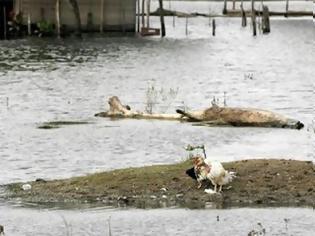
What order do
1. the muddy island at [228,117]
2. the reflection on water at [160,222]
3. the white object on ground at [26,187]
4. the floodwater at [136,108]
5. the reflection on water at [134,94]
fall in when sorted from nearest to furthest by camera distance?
the reflection on water at [160,222] < the floodwater at [136,108] < the white object on ground at [26,187] < the reflection on water at [134,94] < the muddy island at [228,117]

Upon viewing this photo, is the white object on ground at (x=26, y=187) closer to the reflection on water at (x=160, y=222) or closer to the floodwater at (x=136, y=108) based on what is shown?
the floodwater at (x=136, y=108)

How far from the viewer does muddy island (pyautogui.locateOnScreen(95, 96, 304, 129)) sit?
24.9 meters

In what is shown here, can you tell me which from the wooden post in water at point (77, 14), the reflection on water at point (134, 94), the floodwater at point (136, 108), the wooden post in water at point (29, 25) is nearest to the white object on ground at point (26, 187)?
the floodwater at point (136, 108)

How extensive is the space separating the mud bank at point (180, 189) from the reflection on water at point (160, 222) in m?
0.39

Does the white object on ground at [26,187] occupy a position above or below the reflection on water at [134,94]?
above

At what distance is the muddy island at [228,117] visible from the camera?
24938 mm

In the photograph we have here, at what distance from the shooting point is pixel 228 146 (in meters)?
22.2

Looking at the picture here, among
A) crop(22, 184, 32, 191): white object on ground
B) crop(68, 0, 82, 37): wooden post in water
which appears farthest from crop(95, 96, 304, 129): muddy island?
crop(68, 0, 82, 37): wooden post in water

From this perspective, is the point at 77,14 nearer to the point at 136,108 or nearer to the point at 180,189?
the point at 136,108

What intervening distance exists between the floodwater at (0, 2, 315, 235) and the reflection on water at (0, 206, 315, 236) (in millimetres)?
15

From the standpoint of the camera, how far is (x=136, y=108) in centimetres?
3017

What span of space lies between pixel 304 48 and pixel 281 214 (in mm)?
51006

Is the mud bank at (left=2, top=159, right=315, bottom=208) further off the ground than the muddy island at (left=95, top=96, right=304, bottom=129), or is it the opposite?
the mud bank at (left=2, top=159, right=315, bottom=208)

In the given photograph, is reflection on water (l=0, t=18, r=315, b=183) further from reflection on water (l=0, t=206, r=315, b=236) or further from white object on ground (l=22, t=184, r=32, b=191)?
reflection on water (l=0, t=206, r=315, b=236)
